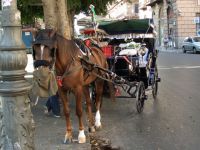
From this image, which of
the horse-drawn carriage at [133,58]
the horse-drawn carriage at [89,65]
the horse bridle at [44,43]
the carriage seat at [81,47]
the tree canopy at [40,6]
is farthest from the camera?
the tree canopy at [40,6]

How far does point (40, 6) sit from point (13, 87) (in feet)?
52.6

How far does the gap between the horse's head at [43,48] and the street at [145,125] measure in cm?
144

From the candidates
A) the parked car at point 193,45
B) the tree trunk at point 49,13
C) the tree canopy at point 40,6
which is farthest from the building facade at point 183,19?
the tree trunk at point 49,13

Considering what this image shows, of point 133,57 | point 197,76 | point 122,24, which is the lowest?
point 197,76

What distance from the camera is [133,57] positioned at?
12.1 m

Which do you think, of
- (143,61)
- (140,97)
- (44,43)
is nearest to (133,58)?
(143,61)

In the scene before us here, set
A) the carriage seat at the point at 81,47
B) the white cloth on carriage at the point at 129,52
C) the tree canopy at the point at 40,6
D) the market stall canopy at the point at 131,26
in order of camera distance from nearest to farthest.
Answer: the carriage seat at the point at 81,47, the white cloth on carriage at the point at 129,52, the market stall canopy at the point at 131,26, the tree canopy at the point at 40,6

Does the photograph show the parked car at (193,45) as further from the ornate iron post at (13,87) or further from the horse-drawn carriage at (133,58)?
the ornate iron post at (13,87)

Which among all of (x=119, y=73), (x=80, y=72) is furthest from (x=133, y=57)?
(x=80, y=72)

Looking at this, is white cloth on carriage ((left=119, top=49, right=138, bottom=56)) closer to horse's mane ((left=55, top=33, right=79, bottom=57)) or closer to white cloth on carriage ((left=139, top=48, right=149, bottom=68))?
white cloth on carriage ((left=139, top=48, right=149, bottom=68))

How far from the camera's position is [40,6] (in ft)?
66.4

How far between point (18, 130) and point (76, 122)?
527 cm

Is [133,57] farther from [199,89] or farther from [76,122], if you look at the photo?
[199,89]

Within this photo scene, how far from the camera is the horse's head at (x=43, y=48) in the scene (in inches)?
287
